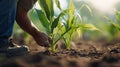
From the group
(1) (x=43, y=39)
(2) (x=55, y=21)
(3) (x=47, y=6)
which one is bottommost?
(1) (x=43, y=39)

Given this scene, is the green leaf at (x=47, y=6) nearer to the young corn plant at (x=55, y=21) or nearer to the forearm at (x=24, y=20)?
the young corn plant at (x=55, y=21)

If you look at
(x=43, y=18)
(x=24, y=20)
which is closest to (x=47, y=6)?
(x=43, y=18)

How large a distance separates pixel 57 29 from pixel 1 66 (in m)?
1.46

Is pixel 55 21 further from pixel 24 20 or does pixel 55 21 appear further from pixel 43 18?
pixel 24 20

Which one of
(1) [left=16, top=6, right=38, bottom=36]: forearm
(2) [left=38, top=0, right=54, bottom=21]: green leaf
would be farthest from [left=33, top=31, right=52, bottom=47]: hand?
(2) [left=38, top=0, right=54, bottom=21]: green leaf

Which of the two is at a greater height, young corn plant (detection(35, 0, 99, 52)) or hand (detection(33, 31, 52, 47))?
young corn plant (detection(35, 0, 99, 52))

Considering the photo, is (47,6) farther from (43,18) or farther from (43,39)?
(43,39)

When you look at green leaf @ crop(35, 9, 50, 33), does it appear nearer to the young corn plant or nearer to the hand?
the young corn plant

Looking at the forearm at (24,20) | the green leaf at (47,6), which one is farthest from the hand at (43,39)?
the green leaf at (47,6)

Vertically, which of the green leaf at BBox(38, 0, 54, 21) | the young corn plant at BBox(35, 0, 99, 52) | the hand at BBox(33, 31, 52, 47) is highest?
the green leaf at BBox(38, 0, 54, 21)

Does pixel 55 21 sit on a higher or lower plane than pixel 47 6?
lower

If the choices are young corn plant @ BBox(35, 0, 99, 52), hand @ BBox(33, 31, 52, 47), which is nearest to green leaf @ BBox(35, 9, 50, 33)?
young corn plant @ BBox(35, 0, 99, 52)

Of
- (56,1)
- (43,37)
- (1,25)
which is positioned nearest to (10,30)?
(1,25)

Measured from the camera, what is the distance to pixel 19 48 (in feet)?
8.37
